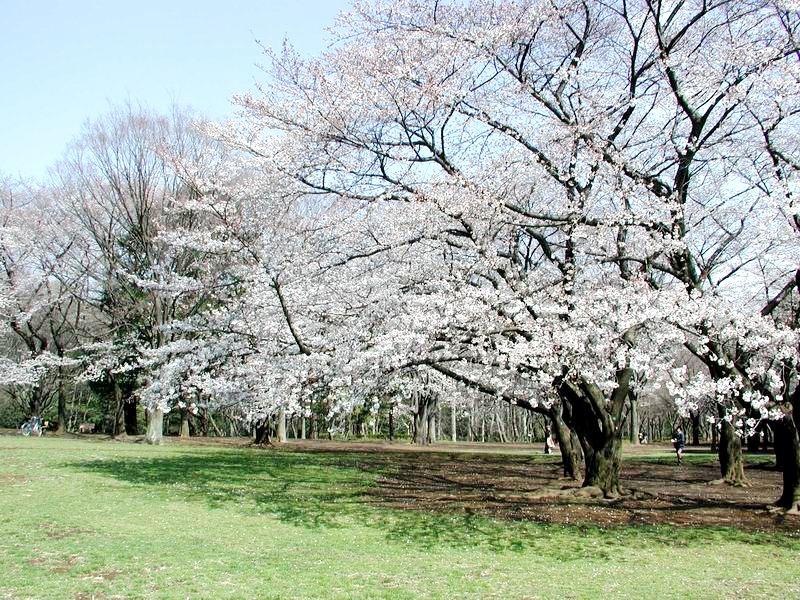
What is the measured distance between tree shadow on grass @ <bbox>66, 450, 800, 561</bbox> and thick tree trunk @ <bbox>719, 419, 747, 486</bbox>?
24.1ft

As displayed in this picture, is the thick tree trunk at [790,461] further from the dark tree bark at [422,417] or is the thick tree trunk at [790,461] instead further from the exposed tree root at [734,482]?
the dark tree bark at [422,417]

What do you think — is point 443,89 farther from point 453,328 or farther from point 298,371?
point 298,371

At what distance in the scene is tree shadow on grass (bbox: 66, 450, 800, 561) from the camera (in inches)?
388

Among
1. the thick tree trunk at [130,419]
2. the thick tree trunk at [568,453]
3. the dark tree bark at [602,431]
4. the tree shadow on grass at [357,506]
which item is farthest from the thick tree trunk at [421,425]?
the dark tree bark at [602,431]

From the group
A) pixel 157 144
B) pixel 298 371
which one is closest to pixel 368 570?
pixel 298 371

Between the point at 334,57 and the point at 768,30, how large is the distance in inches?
300

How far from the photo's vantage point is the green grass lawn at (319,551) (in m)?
7.02

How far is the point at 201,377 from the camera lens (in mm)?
13461

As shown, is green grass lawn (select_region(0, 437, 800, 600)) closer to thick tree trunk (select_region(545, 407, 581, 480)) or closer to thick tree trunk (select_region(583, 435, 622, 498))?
thick tree trunk (select_region(583, 435, 622, 498))

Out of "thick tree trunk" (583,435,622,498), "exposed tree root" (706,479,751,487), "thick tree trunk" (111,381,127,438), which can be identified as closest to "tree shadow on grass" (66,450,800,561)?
"thick tree trunk" (583,435,622,498)

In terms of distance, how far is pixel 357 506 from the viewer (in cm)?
1284

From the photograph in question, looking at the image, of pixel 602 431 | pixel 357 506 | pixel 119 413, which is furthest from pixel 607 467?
pixel 119 413

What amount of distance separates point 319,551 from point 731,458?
13.6m

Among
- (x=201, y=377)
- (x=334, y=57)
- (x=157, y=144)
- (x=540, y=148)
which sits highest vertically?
(x=157, y=144)
